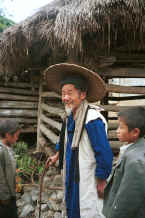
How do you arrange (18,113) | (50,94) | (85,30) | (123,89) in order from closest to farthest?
(85,30)
(123,89)
(50,94)
(18,113)

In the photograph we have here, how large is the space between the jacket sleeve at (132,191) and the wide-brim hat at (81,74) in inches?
33.8

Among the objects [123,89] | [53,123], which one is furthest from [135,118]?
[53,123]

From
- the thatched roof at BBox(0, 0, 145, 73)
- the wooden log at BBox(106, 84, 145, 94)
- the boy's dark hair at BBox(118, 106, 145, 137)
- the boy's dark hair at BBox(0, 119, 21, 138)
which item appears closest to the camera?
the boy's dark hair at BBox(118, 106, 145, 137)

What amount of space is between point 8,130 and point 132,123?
1.17 m

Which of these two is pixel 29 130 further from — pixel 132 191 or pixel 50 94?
pixel 132 191

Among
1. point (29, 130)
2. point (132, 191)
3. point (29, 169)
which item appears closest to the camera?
point (132, 191)

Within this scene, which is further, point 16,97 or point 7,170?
point 16,97

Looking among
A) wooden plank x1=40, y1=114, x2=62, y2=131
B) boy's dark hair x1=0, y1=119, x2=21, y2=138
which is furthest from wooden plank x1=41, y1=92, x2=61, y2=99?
boy's dark hair x1=0, y1=119, x2=21, y2=138

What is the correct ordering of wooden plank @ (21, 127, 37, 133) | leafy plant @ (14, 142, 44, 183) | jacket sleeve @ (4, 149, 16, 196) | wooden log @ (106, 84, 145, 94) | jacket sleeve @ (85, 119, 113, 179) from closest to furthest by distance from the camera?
jacket sleeve @ (85, 119, 113, 179) → jacket sleeve @ (4, 149, 16, 196) → wooden log @ (106, 84, 145, 94) → leafy plant @ (14, 142, 44, 183) → wooden plank @ (21, 127, 37, 133)

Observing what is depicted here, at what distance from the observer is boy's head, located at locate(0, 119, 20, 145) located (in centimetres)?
194

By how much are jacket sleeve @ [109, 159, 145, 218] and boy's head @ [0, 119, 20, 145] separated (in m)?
1.15

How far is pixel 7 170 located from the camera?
5.98 ft

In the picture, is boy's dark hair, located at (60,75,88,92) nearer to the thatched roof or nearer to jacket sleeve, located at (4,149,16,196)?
jacket sleeve, located at (4,149,16,196)

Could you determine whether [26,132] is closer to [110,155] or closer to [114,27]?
[114,27]
